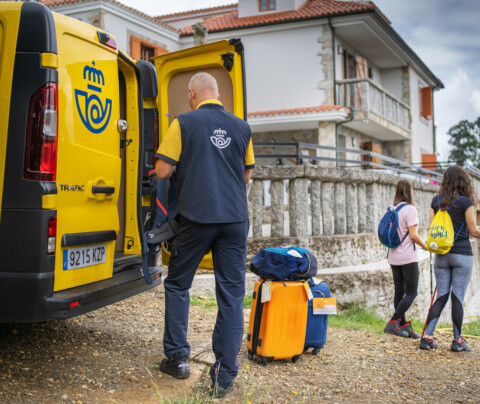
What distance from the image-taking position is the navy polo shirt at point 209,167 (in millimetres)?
3355

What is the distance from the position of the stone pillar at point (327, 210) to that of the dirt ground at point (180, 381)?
2.52 m

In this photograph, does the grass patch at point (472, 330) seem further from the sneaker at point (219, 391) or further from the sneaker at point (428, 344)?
the sneaker at point (219, 391)

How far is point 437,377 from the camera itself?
14.6 ft

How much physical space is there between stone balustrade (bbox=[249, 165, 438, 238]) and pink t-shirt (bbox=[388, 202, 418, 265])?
174 cm

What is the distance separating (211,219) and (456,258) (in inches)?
119

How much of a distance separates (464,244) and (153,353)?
10.4 ft

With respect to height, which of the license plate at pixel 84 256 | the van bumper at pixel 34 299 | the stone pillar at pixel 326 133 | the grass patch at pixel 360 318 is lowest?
the grass patch at pixel 360 318

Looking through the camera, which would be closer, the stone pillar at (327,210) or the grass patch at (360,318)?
the grass patch at (360,318)

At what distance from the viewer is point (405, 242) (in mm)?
5906

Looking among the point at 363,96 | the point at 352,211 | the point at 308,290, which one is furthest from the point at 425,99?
the point at 308,290

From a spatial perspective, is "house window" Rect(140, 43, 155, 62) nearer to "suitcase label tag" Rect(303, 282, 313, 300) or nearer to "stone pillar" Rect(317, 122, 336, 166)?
"stone pillar" Rect(317, 122, 336, 166)

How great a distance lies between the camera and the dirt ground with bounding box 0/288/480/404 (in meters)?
3.42

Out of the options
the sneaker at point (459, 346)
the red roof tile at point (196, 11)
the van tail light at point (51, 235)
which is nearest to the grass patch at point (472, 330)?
the sneaker at point (459, 346)

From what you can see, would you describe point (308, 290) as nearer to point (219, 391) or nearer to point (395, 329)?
point (219, 391)
